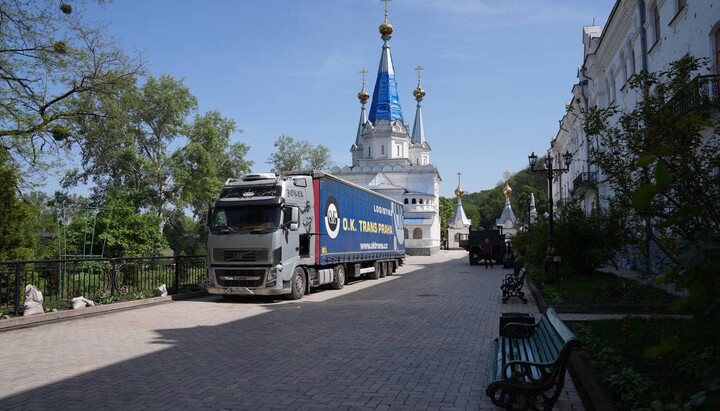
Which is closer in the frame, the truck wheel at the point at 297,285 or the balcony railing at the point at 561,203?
the truck wheel at the point at 297,285

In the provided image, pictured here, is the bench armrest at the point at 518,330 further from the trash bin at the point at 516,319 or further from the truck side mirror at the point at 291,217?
the truck side mirror at the point at 291,217

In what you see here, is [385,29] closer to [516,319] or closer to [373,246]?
[373,246]

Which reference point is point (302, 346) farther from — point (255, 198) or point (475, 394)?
point (255, 198)

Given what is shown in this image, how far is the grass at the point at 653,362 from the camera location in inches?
93.6

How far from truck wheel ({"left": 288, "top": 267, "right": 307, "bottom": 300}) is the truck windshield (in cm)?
180

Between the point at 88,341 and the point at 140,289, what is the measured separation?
6.59 m

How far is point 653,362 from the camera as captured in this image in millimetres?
6375

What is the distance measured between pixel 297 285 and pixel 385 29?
6598 centimetres

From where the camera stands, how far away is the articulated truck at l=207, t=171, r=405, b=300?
50.4ft

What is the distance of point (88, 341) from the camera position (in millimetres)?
9625

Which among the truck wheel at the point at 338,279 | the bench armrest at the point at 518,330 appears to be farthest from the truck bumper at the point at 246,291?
the bench armrest at the point at 518,330

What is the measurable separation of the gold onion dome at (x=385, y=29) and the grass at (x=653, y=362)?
72739mm

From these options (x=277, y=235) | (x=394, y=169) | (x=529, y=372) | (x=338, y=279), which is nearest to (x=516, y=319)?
(x=529, y=372)

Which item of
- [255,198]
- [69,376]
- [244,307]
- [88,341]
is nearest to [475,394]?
[69,376]
